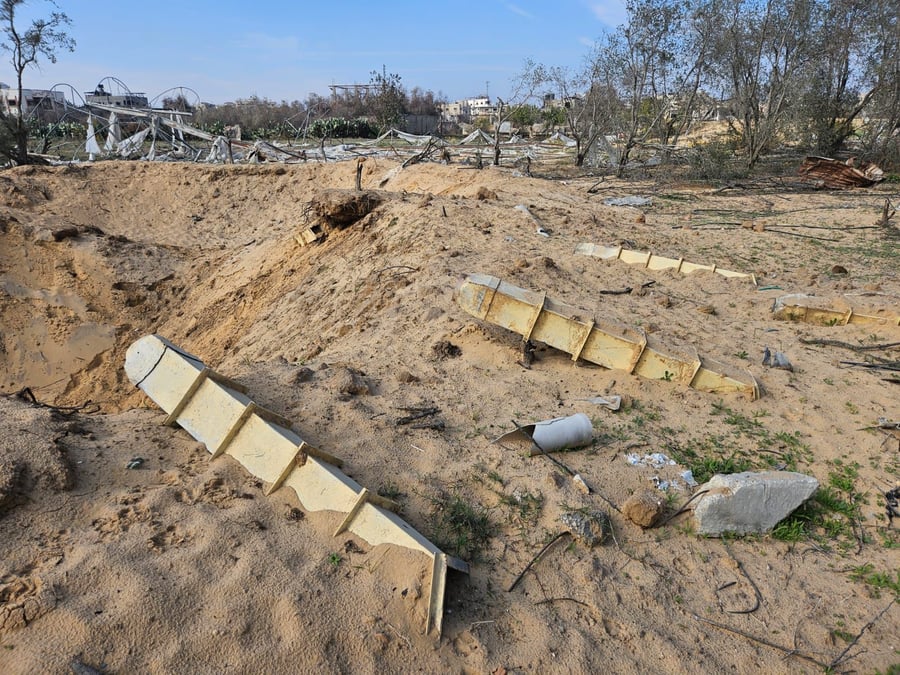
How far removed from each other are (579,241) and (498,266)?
2.14m

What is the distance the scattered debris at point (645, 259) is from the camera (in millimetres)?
6800

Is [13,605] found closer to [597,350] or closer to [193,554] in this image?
[193,554]

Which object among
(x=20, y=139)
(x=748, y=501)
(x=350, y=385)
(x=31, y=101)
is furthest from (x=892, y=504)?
(x=31, y=101)

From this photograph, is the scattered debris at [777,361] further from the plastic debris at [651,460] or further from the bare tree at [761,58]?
the bare tree at [761,58]

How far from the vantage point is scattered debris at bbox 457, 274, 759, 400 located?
4016mm

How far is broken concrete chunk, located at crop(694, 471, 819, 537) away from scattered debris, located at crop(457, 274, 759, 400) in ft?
3.77

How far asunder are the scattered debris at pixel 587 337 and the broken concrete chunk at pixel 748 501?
1149 mm

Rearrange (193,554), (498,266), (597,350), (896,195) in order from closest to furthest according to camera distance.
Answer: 1. (193,554)
2. (597,350)
3. (498,266)
4. (896,195)

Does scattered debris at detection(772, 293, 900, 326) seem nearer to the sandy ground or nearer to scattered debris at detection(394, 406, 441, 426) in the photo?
the sandy ground

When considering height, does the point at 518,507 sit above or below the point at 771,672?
above

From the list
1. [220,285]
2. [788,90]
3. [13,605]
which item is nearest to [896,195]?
[788,90]

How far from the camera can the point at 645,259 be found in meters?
6.93

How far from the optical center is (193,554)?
221 centimetres

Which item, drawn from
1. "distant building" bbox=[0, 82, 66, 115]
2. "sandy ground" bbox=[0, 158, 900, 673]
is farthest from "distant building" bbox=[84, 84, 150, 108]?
"sandy ground" bbox=[0, 158, 900, 673]
